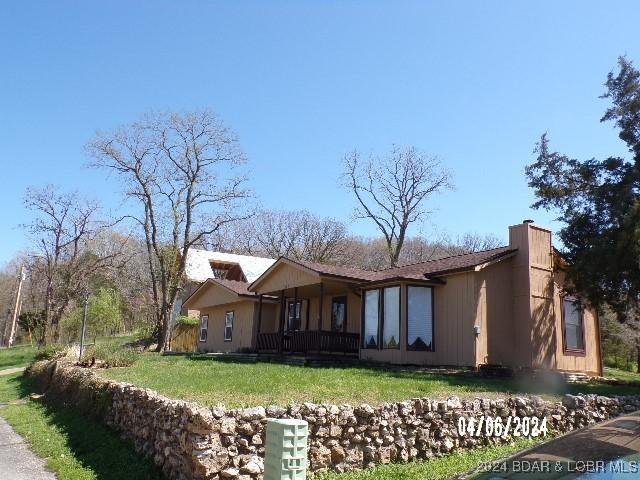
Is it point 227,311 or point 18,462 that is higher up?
point 227,311

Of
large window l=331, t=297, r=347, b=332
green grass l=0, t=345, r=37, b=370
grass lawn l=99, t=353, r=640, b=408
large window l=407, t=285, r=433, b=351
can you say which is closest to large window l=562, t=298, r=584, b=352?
grass lawn l=99, t=353, r=640, b=408

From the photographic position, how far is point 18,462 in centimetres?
841

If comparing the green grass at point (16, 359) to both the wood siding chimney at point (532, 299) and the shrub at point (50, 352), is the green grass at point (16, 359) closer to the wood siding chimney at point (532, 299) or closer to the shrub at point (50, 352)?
the shrub at point (50, 352)

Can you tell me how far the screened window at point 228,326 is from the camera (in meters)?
28.0

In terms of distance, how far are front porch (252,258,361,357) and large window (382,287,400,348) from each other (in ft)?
5.65

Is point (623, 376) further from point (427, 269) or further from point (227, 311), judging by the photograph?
point (227, 311)

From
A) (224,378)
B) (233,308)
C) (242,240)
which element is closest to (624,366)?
(233,308)

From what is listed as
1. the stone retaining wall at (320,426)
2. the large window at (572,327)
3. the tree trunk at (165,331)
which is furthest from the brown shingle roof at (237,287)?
the stone retaining wall at (320,426)

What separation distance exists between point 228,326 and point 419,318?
46.8ft

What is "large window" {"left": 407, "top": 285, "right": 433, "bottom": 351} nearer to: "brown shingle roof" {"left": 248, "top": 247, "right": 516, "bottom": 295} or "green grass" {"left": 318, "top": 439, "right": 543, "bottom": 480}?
"brown shingle roof" {"left": 248, "top": 247, "right": 516, "bottom": 295}

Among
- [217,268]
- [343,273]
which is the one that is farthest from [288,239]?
[343,273]

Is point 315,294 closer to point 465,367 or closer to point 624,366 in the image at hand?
point 465,367

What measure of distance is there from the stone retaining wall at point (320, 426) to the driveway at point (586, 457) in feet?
12.4

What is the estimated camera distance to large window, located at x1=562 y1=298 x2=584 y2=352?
17766 millimetres
